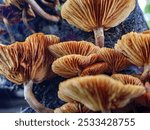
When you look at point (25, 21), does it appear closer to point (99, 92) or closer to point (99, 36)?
point (99, 36)

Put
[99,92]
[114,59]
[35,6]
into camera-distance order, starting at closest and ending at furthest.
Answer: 1. [99,92]
2. [114,59]
3. [35,6]

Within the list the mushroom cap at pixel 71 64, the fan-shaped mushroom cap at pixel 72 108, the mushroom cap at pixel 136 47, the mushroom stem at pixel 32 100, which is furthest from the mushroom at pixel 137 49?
the mushroom stem at pixel 32 100

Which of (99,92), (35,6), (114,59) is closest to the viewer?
(99,92)

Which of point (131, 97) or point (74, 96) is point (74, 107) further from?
point (131, 97)

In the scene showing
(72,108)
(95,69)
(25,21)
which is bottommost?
(72,108)

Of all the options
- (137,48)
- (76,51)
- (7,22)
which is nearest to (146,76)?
(137,48)

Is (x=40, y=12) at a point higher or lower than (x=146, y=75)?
higher

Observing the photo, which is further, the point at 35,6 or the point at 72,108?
the point at 35,6

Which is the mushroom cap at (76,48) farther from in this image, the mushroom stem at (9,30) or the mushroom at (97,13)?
the mushroom stem at (9,30)

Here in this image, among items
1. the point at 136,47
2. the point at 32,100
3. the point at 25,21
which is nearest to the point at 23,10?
the point at 25,21
